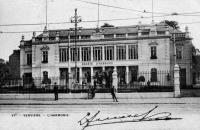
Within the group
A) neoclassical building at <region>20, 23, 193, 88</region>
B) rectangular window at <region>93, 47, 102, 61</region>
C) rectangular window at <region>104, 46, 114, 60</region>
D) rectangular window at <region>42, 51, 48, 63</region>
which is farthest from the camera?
rectangular window at <region>42, 51, 48, 63</region>

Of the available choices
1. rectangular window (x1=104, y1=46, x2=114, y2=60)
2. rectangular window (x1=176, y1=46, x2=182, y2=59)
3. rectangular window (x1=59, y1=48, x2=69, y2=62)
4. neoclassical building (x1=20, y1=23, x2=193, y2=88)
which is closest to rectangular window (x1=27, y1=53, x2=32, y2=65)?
neoclassical building (x1=20, y1=23, x2=193, y2=88)

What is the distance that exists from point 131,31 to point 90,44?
595 centimetres

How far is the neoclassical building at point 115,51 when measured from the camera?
38125 mm

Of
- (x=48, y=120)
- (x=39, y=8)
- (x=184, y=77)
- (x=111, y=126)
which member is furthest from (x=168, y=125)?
(x=184, y=77)

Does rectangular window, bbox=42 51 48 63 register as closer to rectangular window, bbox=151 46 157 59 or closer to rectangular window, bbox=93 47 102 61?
rectangular window, bbox=93 47 102 61

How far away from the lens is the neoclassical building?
38.1 metres

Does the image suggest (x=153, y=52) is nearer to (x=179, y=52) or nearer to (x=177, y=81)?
(x=179, y=52)

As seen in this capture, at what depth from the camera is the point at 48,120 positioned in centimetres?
1080

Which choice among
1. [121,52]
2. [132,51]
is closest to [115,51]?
[121,52]

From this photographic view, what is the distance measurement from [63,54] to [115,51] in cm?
723

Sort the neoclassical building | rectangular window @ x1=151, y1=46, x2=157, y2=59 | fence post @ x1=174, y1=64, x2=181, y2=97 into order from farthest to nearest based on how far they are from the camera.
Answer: rectangular window @ x1=151, y1=46, x2=157, y2=59, the neoclassical building, fence post @ x1=174, y1=64, x2=181, y2=97

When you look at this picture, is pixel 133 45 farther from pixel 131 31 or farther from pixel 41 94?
pixel 41 94

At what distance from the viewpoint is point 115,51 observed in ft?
130

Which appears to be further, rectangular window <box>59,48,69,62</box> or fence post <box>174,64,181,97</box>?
rectangular window <box>59,48,69,62</box>
